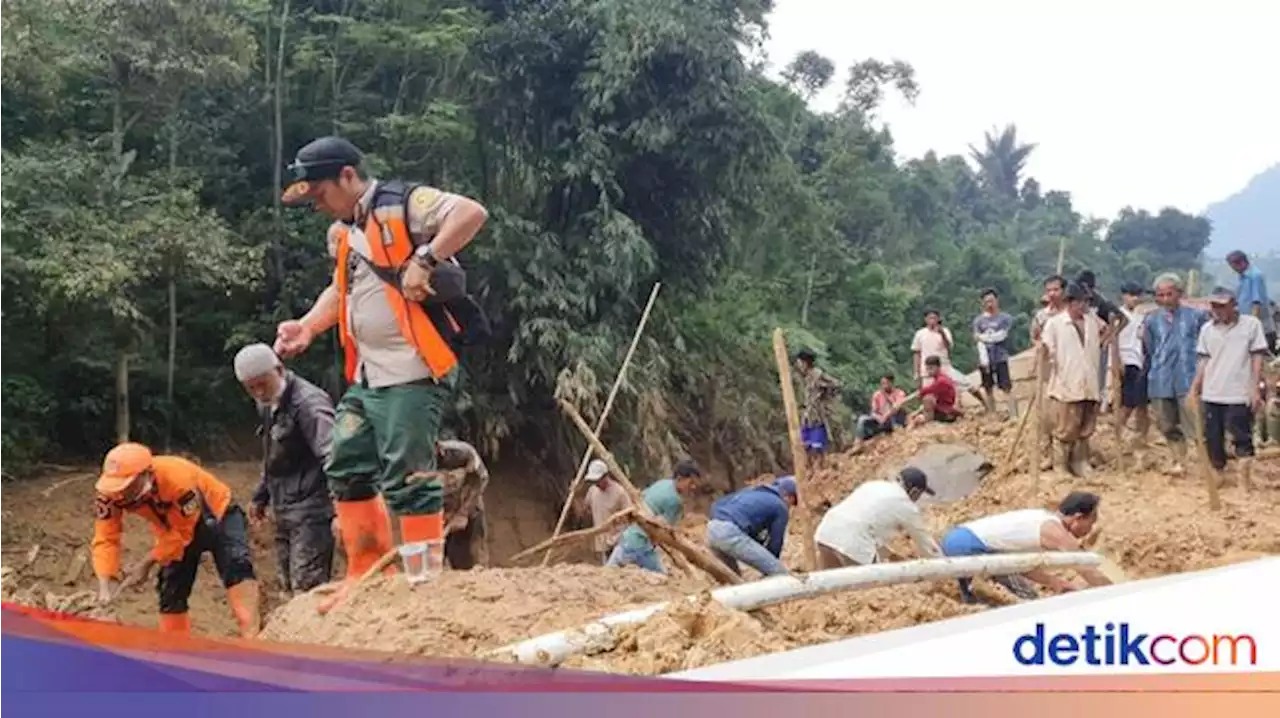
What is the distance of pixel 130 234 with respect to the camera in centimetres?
1176

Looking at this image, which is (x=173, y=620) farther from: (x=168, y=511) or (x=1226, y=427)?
(x=1226, y=427)

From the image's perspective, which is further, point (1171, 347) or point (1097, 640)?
point (1171, 347)

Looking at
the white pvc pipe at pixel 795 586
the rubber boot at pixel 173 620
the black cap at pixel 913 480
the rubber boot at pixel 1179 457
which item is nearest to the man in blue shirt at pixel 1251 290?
the rubber boot at pixel 1179 457

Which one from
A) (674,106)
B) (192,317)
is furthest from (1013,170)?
(192,317)

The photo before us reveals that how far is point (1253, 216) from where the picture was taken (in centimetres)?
7156

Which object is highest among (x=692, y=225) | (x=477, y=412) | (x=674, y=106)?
(x=674, y=106)

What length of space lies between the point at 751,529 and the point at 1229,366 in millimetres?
3394

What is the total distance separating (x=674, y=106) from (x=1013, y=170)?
38830 millimetres

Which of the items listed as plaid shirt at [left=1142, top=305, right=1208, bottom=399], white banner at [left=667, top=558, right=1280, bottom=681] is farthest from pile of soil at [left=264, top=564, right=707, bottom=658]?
plaid shirt at [left=1142, top=305, right=1208, bottom=399]

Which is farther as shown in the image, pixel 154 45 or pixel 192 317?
pixel 192 317

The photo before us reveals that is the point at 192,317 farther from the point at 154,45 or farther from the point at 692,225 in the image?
the point at 692,225

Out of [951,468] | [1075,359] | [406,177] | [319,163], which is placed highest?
[406,177]

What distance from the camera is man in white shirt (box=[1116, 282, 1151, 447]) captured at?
31.3ft

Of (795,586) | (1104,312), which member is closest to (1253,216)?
(1104,312)
